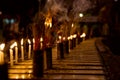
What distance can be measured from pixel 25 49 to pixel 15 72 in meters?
5.06

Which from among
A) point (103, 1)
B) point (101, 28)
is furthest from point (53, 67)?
point (101, 28)

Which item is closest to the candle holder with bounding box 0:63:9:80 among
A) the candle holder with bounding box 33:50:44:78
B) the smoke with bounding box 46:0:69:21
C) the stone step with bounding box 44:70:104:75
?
the candle holder with bounding box 33:50:44:78

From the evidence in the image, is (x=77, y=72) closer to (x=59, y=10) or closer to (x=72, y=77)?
(x=72, y=77)

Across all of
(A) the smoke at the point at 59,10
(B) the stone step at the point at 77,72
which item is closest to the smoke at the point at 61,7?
(A) the smoke at the point at 59,10

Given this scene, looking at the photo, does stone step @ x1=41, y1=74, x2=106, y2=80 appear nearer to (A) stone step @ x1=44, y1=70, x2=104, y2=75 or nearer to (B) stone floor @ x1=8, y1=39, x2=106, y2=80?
(B) stone floor @ x1=8, y1=39, x2=106, y2=80

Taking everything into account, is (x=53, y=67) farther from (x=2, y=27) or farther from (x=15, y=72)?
(x=2, y=27)

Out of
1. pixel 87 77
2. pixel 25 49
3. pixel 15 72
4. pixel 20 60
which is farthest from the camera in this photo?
pixel 25 49

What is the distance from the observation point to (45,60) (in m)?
13.2

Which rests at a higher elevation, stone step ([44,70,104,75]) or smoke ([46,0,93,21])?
smoke ([46,0,93,21])

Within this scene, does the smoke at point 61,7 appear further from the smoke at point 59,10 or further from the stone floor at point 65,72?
the stone floor at point 65,72

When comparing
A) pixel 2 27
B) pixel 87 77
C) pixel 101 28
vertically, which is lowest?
pixel 87 77

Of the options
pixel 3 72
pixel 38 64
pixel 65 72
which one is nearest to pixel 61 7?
pixel 65 72

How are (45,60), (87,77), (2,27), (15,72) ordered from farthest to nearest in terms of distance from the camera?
(45,60)
(15,72)
(87,77)
(2,27)

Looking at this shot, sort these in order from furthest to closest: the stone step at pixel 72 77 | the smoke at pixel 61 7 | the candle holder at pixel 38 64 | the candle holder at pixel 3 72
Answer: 1. the smoke at pixel 61 7
2. the candle holder at pixel 38 64
3. the stone step at pixel 72 77
4. the candle holder at pixel 3 72
